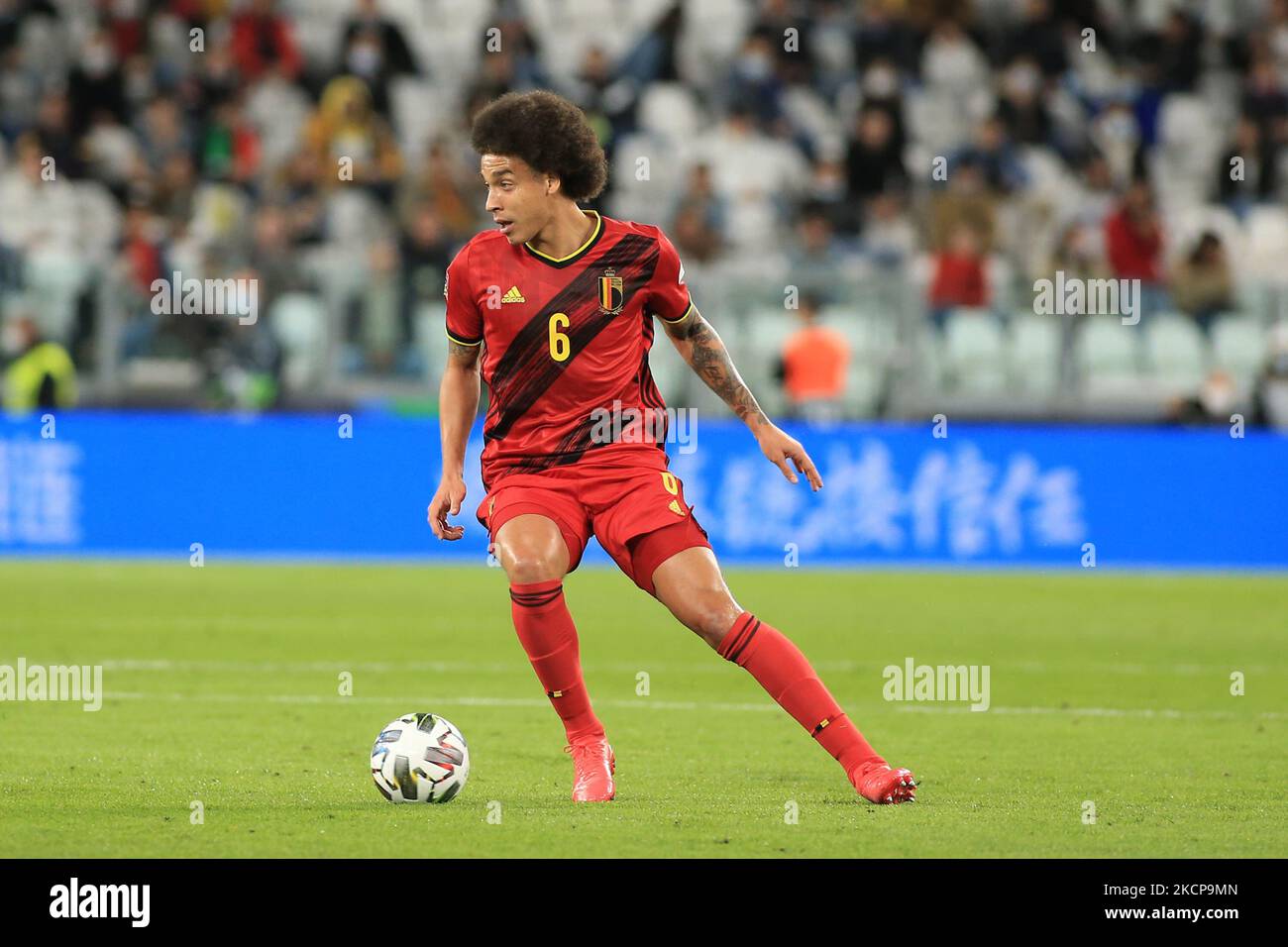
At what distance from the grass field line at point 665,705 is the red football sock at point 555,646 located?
272 centimetres

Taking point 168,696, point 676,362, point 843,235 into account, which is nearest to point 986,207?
point 843,235

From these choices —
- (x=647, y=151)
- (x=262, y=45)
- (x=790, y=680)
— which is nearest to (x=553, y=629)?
(x=790, y=680)

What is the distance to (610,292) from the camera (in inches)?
269

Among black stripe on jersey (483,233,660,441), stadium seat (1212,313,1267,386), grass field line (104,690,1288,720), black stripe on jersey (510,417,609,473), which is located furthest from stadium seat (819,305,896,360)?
black stripe on jersey (510,417,609,473)

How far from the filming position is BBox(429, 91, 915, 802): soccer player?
6629mm

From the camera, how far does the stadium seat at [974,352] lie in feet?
60.3

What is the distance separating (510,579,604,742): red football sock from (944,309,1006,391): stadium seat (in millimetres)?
11897

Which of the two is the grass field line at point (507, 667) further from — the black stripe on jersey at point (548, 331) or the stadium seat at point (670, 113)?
the stadium seat at point (670, 113)

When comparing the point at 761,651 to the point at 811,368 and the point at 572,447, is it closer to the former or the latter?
the point at 572,447

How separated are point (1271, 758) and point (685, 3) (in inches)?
652

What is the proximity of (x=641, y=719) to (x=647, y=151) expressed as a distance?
12.7 m

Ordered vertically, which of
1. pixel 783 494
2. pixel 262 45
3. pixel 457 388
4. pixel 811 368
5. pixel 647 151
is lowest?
pixel 457 388

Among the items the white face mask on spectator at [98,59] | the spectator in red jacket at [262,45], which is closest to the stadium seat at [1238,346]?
the spectator in red jacket at [262,45]

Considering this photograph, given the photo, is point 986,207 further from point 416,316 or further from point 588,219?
point 588,219
